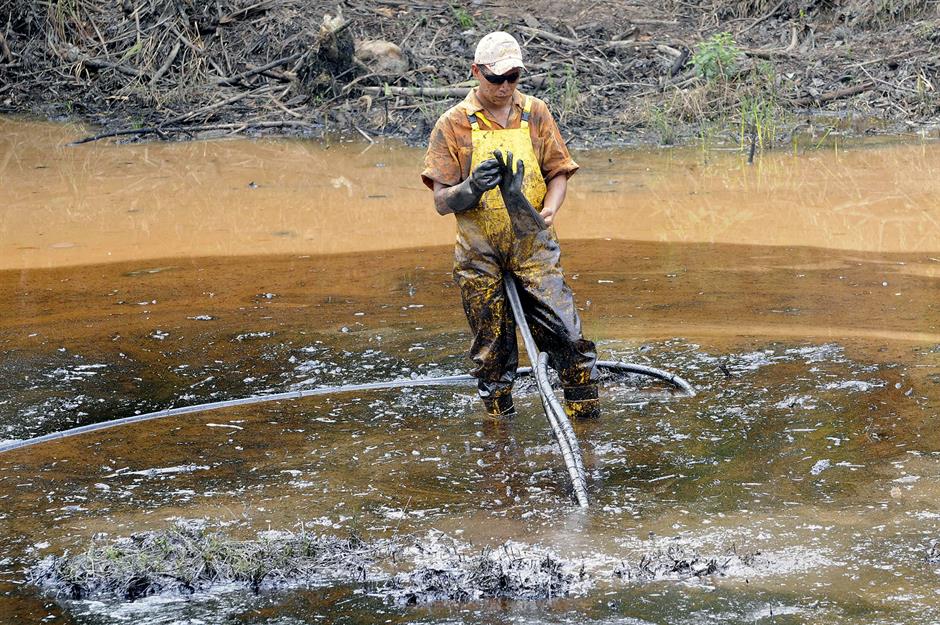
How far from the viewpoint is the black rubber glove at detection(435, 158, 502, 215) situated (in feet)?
14.0

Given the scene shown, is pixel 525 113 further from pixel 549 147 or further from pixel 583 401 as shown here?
pixel 583 401

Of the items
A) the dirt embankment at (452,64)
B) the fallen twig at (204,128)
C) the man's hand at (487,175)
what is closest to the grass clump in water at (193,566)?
the man's hand at (487,175)

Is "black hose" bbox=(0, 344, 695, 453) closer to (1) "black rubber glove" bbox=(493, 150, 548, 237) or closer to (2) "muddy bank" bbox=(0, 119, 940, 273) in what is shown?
(1) "black rubber glove" bbox=(493, 150, 548, 237)

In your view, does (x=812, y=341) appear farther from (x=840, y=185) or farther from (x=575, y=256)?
(x=840, y=185)

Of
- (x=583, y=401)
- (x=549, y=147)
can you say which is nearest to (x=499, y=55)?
(x=549, y=147)

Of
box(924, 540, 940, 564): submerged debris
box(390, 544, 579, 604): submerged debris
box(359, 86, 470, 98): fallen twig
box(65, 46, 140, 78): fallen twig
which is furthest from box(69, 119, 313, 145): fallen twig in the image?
box(924, 540, 940, 564): submerged debris

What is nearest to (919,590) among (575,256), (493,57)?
(493,57)

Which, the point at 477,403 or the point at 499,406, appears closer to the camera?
the point at 499,406

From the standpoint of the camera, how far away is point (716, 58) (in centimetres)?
1273

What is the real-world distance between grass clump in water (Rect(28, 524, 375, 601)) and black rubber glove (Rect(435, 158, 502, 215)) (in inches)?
55.1

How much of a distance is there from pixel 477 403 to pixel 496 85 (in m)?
1.63

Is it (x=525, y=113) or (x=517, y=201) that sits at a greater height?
(x=525, y=113)

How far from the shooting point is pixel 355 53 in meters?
14.1

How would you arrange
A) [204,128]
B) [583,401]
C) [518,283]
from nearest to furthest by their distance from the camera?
[518,283] → [583,401] → [204,128]
